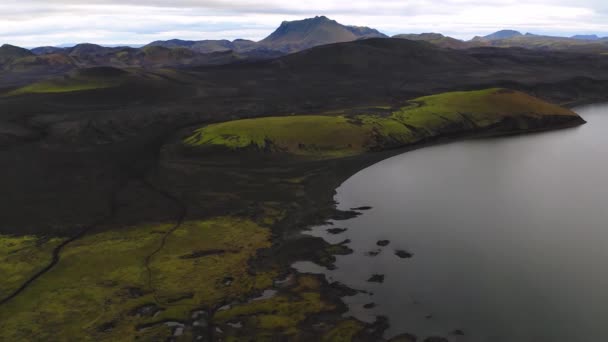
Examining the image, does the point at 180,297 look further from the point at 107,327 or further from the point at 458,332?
the point at 458,332

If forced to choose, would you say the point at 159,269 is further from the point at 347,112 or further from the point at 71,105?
the point at 71,105

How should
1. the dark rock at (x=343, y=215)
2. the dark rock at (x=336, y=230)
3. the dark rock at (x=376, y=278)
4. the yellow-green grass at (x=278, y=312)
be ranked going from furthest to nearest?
the dark rock at (x=343, y=215) < the dark rock at (x=336, y=230) < the dark rock at (x=376, y=278) < the yellow-green grass at (x=278, y=312)

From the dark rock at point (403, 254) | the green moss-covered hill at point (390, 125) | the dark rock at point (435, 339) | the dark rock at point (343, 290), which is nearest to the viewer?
the dark rock at point (435, 339)

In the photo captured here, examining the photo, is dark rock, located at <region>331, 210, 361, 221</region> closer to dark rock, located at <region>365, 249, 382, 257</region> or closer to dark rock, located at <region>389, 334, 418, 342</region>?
dark rock, located at <region>365, 249, 382, 257</region>

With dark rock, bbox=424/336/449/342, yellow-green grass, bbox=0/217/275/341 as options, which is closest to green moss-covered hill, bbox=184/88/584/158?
yellow-green grass, bbox=0/217/275/341

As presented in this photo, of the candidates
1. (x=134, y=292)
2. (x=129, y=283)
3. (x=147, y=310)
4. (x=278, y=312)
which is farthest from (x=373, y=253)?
(x=129, y=283)

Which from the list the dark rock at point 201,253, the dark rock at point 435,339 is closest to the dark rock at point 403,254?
the dark rock at point 435,339

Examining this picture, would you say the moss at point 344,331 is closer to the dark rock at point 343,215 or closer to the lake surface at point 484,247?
the lake surface at point 484,247
